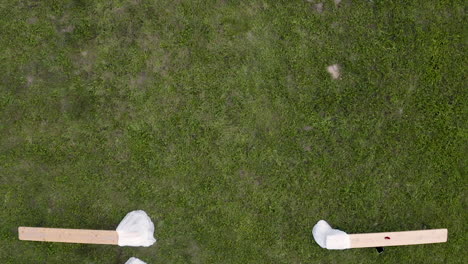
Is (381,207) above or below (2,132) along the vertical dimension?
above

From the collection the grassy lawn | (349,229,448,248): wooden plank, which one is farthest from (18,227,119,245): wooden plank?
(349,229,448,248): wooden plank

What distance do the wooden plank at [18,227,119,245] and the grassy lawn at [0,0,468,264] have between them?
0.20 meters

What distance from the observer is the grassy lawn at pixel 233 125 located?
4.53 meters

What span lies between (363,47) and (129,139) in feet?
10.3

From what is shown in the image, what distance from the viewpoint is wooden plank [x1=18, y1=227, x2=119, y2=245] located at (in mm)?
4305

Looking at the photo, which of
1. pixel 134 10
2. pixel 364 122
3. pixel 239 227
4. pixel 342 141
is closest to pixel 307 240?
pixel 239 227

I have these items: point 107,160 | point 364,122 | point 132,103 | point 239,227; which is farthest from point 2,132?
point 364,122

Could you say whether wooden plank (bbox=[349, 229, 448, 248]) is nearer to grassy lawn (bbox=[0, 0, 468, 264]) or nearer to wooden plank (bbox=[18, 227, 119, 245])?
grassy lawn (bbox=[0, 0, 468, 264])

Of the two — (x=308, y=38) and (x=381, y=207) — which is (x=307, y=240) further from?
(x=308, y=38)

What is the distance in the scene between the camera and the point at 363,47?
4.65m

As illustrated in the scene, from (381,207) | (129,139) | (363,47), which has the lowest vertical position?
(129,139)

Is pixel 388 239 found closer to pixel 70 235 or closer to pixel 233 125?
pixel 233 125

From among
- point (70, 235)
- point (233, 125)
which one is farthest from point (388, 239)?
point (70, 235)

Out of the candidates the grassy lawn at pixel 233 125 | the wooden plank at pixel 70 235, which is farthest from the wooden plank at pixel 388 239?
the wooden plank at pixel 70 235
